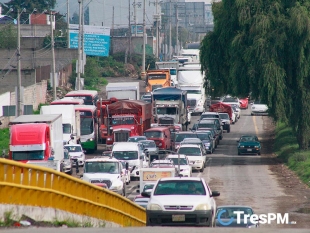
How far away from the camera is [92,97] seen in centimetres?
6344

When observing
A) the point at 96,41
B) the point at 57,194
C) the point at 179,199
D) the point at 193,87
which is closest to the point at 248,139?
the point at 193,87

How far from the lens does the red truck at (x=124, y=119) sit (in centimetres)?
5138

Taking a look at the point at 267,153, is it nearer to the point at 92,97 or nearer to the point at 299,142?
the point at 299,142

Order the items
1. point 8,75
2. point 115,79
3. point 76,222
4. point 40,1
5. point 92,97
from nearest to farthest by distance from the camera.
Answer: point 76,222 → point 92,97 → point 8,75 → point 115,79 → point 40,1

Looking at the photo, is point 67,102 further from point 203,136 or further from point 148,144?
point 148,144

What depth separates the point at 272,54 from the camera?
47.1 m

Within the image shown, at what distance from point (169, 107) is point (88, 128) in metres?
8.70

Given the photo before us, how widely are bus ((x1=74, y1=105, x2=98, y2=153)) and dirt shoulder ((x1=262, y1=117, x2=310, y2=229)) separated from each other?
35.6 ft

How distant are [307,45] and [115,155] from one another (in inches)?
529

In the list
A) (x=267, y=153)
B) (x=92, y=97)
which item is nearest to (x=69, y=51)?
→ (x=92, y=97)

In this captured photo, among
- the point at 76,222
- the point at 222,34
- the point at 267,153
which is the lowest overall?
the point at 267,153

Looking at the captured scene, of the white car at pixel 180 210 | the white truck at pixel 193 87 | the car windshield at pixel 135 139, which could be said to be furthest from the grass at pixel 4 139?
the white car at pixel 180 210

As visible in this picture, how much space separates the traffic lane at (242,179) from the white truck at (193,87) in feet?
45.3

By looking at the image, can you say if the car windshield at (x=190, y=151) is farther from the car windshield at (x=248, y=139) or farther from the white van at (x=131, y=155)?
the car windshield at (x=248, y=139)
